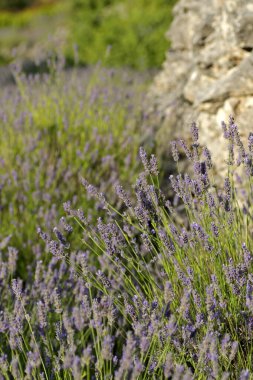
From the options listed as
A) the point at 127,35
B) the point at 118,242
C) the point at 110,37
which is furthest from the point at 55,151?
the point at 110,37

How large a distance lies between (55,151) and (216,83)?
117 cm

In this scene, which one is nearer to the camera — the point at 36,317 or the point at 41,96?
the point at 36,317

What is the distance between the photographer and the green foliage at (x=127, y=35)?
7945 mm

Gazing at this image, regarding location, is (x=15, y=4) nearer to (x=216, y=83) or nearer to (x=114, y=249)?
(x=216, y=83)

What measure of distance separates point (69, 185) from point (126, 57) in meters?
5.12

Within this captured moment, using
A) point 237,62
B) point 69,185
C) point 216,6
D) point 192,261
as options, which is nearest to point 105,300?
point 192,261

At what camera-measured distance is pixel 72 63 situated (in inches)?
401

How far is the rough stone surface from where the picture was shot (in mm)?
3221

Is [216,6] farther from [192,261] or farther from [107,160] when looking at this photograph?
[192,261]

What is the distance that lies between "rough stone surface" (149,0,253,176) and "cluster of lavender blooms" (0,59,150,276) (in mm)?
293

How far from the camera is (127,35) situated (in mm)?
8258

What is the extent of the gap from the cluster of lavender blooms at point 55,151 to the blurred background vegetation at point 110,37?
17.6 inches

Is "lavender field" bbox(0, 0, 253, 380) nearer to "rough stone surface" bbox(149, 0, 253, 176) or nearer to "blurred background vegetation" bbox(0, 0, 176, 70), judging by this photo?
"rough stone surface" bbox(149, 0, 253, 176)

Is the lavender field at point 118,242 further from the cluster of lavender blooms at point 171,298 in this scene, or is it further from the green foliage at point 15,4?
the green foliage at point 15,4
